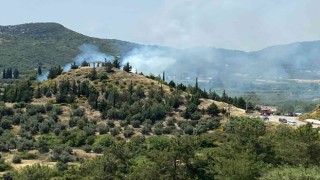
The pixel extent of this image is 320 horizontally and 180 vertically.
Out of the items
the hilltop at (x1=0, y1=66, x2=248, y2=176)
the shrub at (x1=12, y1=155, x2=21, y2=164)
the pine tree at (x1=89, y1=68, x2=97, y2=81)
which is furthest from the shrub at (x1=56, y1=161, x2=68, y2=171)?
the pine tree at (x1=89, y1=68, x2=97, y2=81)

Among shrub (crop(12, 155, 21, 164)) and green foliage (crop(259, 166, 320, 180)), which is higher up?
green foliage (crop(259, 166, 320, 180))

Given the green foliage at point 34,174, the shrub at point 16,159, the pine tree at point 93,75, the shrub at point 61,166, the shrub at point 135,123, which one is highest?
the pine tree at point 93,75

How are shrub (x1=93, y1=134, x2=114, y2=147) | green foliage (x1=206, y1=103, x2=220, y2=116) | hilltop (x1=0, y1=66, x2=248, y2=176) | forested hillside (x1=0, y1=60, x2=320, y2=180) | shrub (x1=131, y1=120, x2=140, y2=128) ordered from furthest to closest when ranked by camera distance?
1. green foliage (x1=206, y1=103, x2=220, y2=116)
2. shrub (x1=131, y1=120, x2=140, y2=128)
3. shrub (x1=93, y1=134, x2=114, y2=147)
4. hilltop (x1=0, y1=66, x2=248, y2=176)
5. forested hillside (x1=0, y1=60, x2=320, y2=180)

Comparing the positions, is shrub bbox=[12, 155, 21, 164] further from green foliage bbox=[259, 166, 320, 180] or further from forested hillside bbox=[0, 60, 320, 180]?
green foliage bbox=[259, 166, 320, 180]

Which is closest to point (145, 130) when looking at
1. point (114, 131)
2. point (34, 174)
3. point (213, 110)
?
point (114, 131)

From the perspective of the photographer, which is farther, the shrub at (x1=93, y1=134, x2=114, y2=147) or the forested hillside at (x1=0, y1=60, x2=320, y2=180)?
the shrub at (x1=93, y1=134, x2=114, y2=147)

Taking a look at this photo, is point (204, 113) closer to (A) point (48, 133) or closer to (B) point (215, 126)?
(B) point (215, 126)

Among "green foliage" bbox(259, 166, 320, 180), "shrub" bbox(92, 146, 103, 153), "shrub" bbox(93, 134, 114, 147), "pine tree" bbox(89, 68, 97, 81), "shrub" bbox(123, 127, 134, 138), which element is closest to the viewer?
"green foliage" bbox(259, 166, 320, 180)

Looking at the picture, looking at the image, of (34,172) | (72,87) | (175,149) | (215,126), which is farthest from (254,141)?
(72,87)

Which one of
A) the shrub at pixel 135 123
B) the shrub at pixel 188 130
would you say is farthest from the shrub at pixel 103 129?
the shrub at pixel 188 130

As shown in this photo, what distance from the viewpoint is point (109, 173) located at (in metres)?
48.6

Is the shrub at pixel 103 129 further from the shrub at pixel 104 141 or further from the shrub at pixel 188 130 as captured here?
the shrub at pixel 188 130

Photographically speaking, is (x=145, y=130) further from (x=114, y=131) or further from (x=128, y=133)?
(x=114, y=131)

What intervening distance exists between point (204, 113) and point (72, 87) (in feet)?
109
